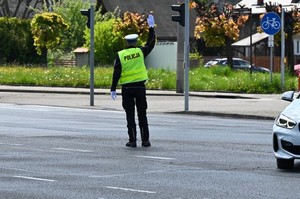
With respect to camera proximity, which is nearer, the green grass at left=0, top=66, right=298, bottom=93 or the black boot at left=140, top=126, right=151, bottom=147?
the black boot at left=140, top=126, right=151, bottom=147

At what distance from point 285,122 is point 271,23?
24.0m

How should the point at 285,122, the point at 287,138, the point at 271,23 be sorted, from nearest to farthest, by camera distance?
the point at 287,138 → the point at 285,122 → the point at 271,23

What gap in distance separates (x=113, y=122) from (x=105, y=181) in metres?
12.3

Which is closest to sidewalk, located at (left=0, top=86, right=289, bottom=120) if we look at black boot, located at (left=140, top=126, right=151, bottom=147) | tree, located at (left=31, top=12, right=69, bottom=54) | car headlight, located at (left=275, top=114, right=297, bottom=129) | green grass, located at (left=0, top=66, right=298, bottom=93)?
green grass, located at (left=0, top=66, right=298, bottom=93)

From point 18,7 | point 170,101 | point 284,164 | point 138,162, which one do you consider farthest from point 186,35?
point 18,7

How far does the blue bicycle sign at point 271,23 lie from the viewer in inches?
1515

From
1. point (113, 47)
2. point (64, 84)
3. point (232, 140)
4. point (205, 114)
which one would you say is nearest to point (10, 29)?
point (113, 47)

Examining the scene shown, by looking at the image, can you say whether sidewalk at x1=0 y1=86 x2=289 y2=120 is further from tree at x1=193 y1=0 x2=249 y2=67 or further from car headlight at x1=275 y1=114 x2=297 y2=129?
tree at x1=193 y1=0 x2=249 y2=67

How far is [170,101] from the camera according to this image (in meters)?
37.8

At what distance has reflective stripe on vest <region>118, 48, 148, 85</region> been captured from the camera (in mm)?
18234

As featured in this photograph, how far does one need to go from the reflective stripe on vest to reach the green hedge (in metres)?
49.0

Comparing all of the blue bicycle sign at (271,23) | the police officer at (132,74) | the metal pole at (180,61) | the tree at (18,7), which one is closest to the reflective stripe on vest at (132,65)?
the police officer at (132,74)

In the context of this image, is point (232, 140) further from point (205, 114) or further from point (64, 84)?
point (64, 84)

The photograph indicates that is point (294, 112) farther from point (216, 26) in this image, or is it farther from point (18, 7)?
point (18, 7)
